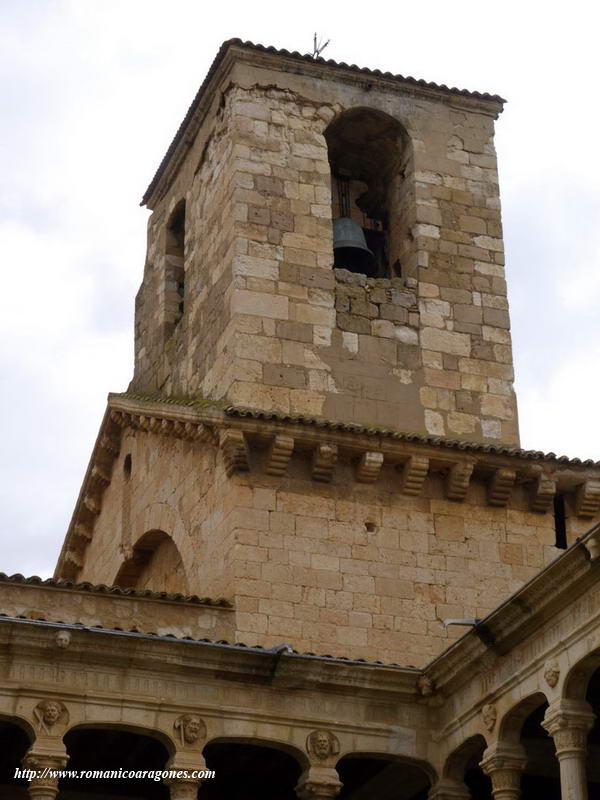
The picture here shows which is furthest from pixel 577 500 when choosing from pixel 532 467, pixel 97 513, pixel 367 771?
pixel 97 513

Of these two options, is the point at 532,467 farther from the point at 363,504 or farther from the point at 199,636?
the point at 199,636

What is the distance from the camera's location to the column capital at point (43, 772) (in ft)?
47.8

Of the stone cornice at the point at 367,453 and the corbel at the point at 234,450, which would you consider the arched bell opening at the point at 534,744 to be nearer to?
the stone cornice at the point at 367,453

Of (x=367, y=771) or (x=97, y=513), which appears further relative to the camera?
(x=97, y=513)

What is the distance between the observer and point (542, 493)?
18.4 meters

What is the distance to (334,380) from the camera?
18953 millimetres

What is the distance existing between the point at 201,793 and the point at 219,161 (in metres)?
7.88

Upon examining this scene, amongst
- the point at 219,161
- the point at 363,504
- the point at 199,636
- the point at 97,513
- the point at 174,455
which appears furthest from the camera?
the point at 97,513

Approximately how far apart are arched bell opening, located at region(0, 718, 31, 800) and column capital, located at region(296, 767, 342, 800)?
2.73m

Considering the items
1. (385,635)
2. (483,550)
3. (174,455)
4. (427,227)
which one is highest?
(427,227)

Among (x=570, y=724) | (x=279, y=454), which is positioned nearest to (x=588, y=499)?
(x=279, y=454)

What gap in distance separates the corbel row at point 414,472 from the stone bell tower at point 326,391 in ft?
0.08

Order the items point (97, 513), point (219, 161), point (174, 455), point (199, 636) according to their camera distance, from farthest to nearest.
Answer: point (97, 513) < point (219, 161) < point (174, 455) < point (199, 636)

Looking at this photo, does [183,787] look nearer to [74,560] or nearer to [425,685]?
[425,685]
